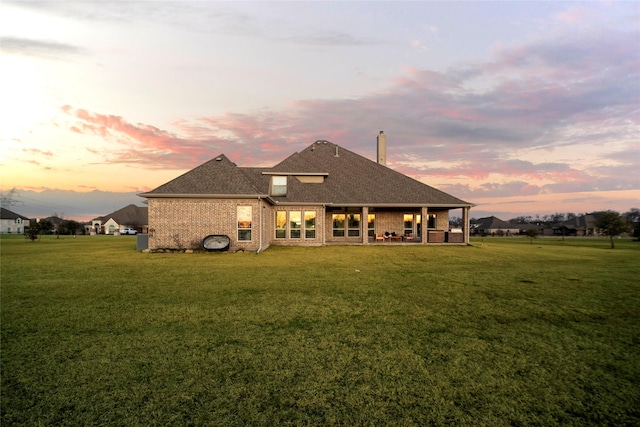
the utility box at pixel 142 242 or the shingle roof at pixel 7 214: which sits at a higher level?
the shingle roof at pixel 7 214

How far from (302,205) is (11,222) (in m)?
112

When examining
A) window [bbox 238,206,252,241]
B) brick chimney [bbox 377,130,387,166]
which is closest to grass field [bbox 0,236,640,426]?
window [bbox 238,206,252,241]

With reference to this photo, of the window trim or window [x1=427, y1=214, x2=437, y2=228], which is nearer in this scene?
the window trim

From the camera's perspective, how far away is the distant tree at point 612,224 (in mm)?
31141

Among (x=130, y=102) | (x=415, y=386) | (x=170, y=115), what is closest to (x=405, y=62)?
(x=170, y=115)

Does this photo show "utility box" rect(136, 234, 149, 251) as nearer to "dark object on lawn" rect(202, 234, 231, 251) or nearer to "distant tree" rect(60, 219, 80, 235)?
"dark object on lawn" rect(202, 234, 231, 251)

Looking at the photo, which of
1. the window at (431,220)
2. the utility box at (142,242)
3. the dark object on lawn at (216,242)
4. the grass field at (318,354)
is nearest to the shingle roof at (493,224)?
the window at (431,220)

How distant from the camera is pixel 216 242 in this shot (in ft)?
65.1

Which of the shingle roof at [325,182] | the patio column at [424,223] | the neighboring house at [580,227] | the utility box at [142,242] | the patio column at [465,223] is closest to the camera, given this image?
the shingle roof at [325,182]

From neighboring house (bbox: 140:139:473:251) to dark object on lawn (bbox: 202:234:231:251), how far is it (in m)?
0.37

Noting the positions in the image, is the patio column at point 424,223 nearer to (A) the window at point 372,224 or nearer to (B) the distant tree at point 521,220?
(A) the window at point 372,224

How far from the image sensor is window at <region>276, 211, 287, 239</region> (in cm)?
2520

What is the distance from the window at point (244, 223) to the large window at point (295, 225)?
15.2 ft

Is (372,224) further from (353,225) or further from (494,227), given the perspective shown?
(494,227)
